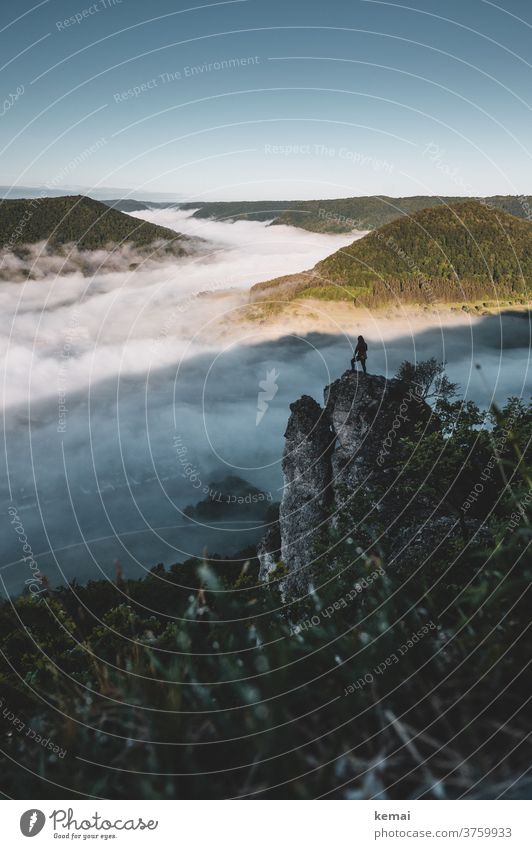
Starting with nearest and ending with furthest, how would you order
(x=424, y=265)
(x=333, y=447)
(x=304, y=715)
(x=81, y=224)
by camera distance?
1. (x=304, y=715)
2. (x=333, y=447)
3. (x=424, y=265)
4. (x=81, y=224)

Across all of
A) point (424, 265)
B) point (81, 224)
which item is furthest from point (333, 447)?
point (81, 224)

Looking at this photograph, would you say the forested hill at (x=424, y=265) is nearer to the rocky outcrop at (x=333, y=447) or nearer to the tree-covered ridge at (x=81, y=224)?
the tree-covered ridge at (x=81, y=224)

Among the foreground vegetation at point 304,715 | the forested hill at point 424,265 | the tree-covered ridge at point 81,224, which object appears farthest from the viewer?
the tree-covered ridge at point 81,224

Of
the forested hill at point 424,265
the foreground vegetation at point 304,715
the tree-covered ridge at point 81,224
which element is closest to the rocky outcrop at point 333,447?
the foreground vegetation at point 304,715

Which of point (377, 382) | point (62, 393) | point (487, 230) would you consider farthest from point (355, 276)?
point (62, 393)

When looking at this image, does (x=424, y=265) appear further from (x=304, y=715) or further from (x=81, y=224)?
(x=304, y=715)

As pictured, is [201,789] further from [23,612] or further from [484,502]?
[23,612]
